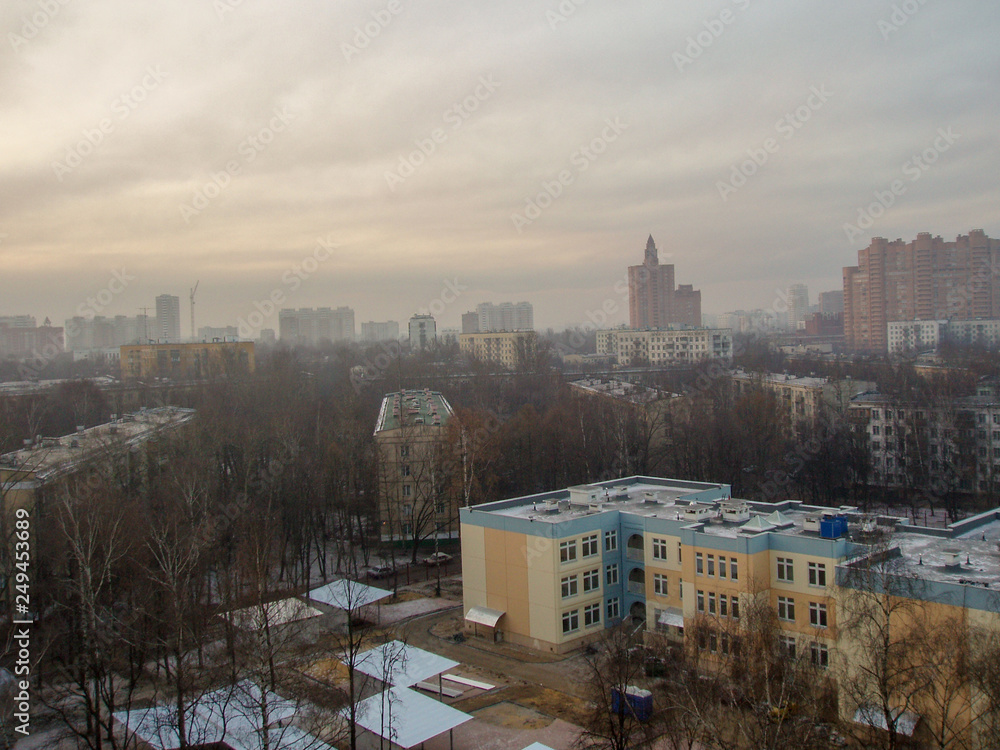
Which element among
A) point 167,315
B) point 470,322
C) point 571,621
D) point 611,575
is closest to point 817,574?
point 611,575

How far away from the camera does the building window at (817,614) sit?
11.9m

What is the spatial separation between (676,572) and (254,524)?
9.91 metres

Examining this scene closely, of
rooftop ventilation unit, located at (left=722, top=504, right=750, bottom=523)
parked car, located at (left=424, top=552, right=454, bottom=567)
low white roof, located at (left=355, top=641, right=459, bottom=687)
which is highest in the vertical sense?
rooftop ventilation unit, located at (left=722, top=504, right=750, bottom=523)

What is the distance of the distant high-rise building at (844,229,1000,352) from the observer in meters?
81.8

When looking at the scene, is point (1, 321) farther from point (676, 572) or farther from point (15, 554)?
point (676, 572)

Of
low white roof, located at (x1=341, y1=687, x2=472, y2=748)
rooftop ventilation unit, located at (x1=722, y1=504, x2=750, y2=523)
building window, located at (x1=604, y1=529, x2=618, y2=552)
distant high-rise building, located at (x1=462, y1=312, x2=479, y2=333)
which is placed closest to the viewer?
low white roof, located at (x1=341, y1=687, x2=472, y2=748)

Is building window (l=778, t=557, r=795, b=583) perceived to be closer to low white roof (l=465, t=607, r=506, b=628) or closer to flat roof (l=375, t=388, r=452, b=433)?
low white roof (l=465, t=607, r=506, b=628)

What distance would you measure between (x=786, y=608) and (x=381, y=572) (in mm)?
11384

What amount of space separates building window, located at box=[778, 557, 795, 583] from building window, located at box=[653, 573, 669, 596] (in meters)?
2.30

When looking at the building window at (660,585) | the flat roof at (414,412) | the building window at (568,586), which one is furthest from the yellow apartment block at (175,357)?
the building window at (660,585)

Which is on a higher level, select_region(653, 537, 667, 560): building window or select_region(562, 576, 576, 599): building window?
select_region(653, 537, 667, 560): building window

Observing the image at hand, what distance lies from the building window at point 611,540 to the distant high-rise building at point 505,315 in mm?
122770

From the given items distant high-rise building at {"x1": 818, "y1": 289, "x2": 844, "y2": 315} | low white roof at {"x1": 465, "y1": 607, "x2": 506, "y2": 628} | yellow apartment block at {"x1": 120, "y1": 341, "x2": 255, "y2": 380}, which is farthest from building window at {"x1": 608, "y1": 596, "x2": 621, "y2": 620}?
distant high-rise building at {"x1": 818, "y1": 289, "x2": 844, "y2": 315}

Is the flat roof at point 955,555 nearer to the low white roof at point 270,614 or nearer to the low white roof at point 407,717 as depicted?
the low white roof at point 407,717
